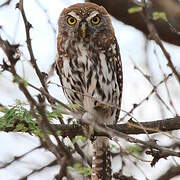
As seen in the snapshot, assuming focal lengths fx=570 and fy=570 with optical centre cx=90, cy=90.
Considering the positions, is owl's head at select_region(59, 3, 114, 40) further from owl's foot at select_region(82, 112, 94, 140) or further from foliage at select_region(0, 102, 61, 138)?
foliage at select_region(0, 102, 61, 138)

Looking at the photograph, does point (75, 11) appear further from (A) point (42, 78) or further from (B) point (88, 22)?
(A) point (42, 78)

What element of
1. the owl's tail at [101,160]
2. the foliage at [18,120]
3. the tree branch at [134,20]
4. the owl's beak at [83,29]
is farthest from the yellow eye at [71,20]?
the foliage at [18,120]

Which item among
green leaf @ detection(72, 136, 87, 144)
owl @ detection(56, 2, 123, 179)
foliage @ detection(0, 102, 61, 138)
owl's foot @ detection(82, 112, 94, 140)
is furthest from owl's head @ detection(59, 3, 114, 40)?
foliage @ detection(0, 102, 61, 138)

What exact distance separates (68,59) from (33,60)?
106 inches

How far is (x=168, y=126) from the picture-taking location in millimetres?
4020

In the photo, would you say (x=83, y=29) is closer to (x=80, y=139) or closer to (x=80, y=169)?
(x=80, y=139)

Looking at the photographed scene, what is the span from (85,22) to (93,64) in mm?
605

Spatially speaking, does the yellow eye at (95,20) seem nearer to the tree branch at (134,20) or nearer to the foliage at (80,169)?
the tree branch at (134,20)

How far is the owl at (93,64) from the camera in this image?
18.4 ft

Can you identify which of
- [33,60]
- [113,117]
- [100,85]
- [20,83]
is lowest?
[113,117]

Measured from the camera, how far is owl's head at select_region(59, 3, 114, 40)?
236 inches

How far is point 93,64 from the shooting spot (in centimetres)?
564

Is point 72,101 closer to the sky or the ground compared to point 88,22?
closer to the ground

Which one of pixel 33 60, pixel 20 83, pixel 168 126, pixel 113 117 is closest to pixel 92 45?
pixel 113 117
